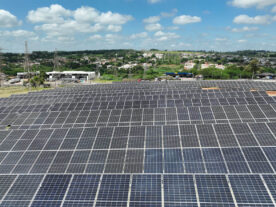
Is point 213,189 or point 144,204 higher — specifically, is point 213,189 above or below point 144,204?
above

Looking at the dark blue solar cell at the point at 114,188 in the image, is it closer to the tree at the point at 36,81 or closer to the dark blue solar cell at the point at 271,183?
the dark blue solar cell at the point at 271,183

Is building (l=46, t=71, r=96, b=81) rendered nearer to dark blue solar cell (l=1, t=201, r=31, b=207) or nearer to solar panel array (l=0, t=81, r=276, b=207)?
solar panel array (l=0, t=81, r=276, b=207)

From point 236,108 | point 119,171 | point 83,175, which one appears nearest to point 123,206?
point 119,171

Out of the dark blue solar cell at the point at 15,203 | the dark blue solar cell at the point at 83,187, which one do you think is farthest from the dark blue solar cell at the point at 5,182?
the dark blue solar cell at the point at 83,187

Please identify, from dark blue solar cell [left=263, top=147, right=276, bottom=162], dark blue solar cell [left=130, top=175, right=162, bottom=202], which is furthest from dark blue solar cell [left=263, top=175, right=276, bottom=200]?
dark blue solar cell [left=130, top=175, right=162, bottom=202]

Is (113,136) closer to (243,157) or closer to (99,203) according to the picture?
(99,203)

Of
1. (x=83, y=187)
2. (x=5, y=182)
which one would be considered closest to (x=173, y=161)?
(x=83, y=187)

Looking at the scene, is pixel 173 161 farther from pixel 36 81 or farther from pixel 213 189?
pixel 36 81
